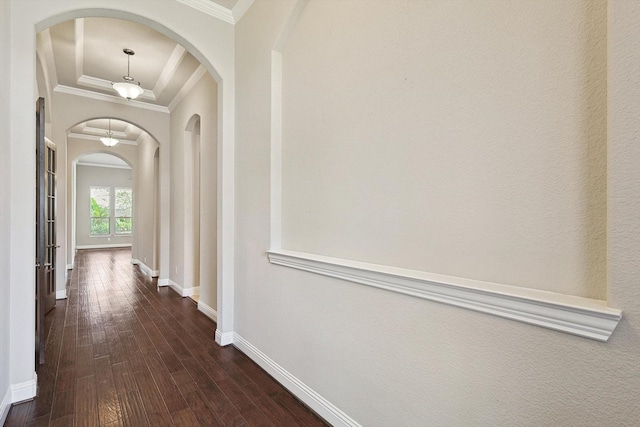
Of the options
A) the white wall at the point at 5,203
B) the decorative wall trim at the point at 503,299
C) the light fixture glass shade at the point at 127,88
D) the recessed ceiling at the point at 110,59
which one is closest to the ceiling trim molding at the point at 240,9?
the recessed ceiling at the point at 110,59

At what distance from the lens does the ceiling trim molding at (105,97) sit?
184 inches

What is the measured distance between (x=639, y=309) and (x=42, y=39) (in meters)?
5.11

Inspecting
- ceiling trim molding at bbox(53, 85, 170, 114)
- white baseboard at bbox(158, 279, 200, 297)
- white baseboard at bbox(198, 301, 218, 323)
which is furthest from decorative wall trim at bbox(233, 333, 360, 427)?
ceiling trim molding at bbox(53, 85, 170, 114)

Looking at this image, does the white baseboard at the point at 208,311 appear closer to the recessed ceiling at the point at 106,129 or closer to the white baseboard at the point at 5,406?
the white baseboard at the point at 5,406

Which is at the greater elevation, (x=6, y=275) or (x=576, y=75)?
(x=576, y=75)

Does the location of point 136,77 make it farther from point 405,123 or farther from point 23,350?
point 405,123

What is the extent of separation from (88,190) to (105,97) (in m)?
8.21

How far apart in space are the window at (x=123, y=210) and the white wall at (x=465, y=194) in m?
12.4

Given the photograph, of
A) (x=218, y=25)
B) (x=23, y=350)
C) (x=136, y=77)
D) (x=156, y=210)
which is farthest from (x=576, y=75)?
(x=156, y=210)

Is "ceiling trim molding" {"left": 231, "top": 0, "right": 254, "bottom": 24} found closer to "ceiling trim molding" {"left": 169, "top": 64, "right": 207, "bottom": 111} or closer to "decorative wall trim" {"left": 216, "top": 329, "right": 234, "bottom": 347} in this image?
"ceiling trim molding" {"left": 169, "top": 64, "right": 207, "bottom": 111}

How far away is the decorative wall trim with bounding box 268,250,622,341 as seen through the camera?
0.90 m

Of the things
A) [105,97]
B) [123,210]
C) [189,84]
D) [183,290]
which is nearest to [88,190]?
[123,210]

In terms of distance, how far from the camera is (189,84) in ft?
14.6

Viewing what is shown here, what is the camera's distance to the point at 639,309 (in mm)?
832
